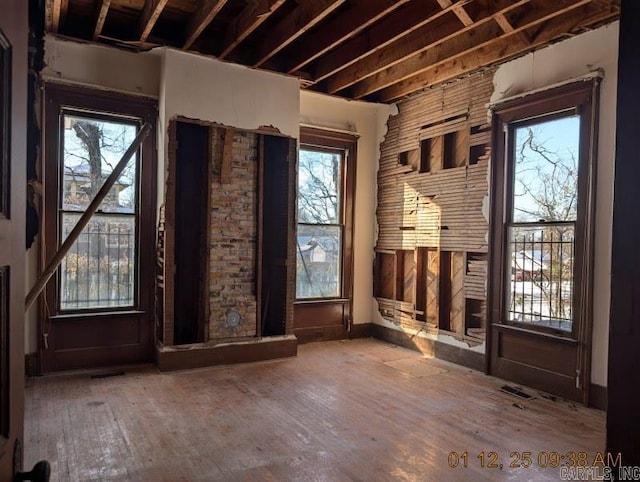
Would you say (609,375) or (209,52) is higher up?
(209,52)

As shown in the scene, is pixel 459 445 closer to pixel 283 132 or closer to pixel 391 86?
pixel 283 132

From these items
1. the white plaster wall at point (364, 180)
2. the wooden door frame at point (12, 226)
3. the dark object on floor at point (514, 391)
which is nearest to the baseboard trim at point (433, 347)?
the white plaster wall at point (364, 180)

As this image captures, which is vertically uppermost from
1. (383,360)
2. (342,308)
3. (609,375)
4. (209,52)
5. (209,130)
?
(209,52)

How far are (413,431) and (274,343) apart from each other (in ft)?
6.88

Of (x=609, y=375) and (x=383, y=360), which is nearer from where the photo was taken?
(x=609, y=375)

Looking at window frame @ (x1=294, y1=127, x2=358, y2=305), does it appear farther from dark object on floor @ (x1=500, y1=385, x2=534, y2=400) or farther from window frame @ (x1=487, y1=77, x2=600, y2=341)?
dark object on floor @ (x1=500, y1=385, x2=534, y2=400)

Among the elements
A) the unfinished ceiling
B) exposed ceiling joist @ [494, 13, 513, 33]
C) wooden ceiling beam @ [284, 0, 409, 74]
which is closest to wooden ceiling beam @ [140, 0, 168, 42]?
the unfinished ceiling

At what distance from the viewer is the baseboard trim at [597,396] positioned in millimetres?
3567

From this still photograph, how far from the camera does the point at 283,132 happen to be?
16.2 feet

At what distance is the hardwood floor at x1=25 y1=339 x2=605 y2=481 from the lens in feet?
8.53

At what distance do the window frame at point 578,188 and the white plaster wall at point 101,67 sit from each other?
3.46m

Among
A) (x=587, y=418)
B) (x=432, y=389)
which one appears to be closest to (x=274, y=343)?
(x=432, y=389)

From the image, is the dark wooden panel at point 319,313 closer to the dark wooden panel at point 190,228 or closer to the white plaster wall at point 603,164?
the dark wooden panel at point 190,228

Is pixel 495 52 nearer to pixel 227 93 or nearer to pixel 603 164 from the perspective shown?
pixel 603 164
